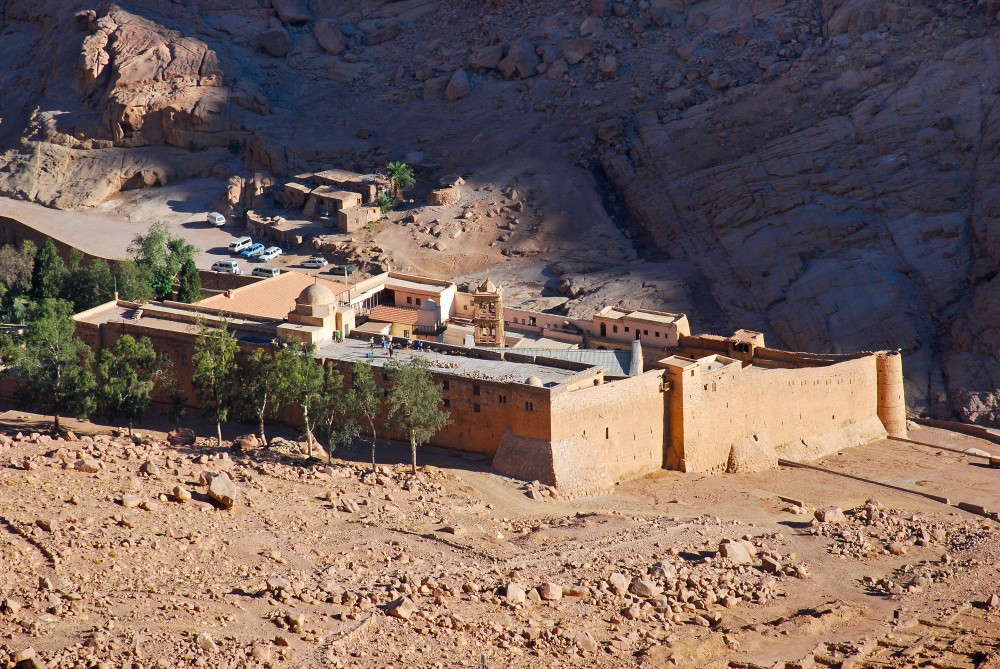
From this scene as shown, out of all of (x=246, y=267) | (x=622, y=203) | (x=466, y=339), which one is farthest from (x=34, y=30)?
(x=466, y=339)

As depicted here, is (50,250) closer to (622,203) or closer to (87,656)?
(622,203)

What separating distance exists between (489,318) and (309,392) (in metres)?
11.2

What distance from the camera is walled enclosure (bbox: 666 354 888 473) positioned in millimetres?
54750

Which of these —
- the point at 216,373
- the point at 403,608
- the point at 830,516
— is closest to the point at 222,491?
the point at 216,373

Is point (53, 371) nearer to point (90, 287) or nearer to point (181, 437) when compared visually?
point (181, 437)

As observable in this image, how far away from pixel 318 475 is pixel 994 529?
22.4 m

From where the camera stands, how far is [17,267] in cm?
7475

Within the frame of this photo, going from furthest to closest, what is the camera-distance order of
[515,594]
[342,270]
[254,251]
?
[254,251], [342,270], [515,594]

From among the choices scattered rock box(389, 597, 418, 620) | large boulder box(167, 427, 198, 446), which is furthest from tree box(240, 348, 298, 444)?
scattered rock box(389, 597, 418, 620)

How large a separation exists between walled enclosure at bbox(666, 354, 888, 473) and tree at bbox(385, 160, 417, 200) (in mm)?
32345

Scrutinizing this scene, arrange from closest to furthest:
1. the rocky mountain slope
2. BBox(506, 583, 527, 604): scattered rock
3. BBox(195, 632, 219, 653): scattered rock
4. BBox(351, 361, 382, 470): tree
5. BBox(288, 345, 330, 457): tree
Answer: BBox(195, 632, 219, 653): scattered rock < BBox(506, 583, 527, 604): scattered rock < BBox(351, 361, 382, 470): tree < BBox(288, 345, 330, 457): tree < the rocky mountain slope

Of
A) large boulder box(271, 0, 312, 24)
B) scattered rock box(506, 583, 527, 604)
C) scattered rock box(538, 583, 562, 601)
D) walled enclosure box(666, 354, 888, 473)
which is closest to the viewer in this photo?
scattered rock box(506, 583, 527, 604)

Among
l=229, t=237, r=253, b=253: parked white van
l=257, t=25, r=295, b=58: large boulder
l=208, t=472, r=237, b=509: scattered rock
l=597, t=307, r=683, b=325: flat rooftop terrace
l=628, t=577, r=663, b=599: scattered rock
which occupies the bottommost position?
l=628, t=577, r=663, b=599: scattered rock

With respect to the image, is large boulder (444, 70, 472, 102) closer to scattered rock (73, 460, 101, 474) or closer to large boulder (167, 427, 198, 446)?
large boulder (167, 427, 198, 446)
